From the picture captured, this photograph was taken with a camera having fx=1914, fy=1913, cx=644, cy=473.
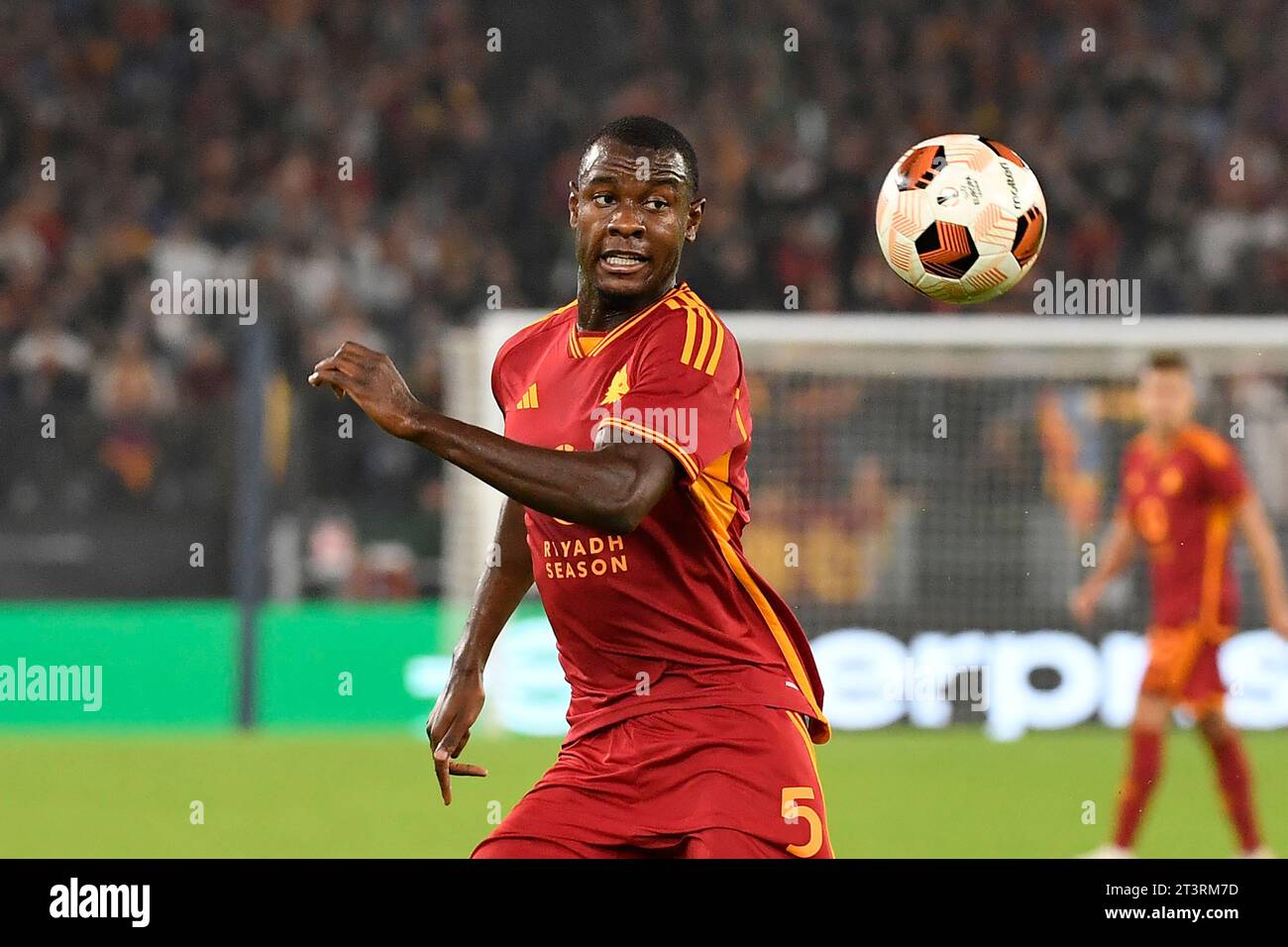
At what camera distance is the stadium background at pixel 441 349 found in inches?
399

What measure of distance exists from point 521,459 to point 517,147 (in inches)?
501

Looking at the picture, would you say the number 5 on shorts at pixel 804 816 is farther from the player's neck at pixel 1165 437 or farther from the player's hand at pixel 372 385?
the player's neck at pixel 1165 437

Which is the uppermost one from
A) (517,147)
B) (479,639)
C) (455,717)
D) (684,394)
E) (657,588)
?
(517,147)

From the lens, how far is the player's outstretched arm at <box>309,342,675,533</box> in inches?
133

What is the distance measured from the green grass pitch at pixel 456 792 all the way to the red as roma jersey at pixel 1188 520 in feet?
3.30

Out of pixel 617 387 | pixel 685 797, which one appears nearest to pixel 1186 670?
pixel 685 797

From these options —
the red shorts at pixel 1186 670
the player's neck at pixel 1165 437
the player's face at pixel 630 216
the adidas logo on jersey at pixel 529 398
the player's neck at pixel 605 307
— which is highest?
the player's face at pixel 630 216

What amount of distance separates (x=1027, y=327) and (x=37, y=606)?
237 inches

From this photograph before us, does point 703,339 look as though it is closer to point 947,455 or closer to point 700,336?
point 700,336

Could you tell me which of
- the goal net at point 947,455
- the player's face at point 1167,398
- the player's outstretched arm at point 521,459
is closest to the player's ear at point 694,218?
the player's outstretched arm at point 521,459

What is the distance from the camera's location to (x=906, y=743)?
433 inches

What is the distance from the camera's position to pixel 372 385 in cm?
338

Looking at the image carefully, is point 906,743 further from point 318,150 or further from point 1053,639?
point 318,150

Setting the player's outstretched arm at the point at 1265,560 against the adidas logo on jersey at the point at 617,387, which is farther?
the player's outstretched arm at the point at 1265,560
